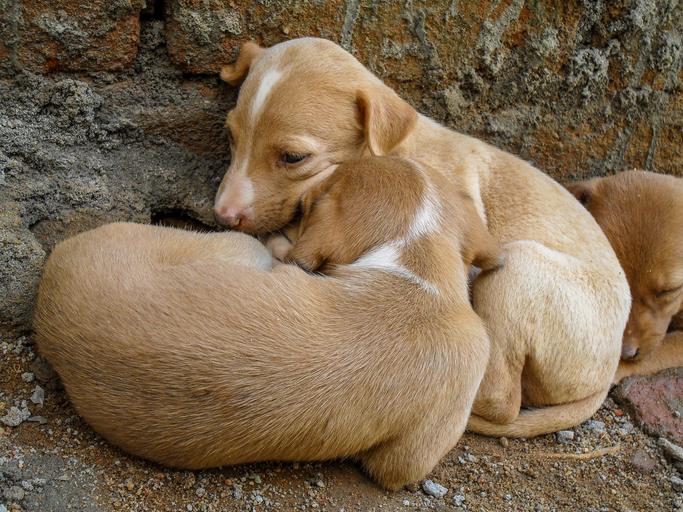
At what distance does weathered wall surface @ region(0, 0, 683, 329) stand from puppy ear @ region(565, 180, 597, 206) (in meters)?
0.31

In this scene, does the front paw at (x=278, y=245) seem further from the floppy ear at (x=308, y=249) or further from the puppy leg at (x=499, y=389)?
the puppy leg at (x=499, y=389)

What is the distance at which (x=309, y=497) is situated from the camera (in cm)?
358

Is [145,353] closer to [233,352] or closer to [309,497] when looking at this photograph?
[233,352]

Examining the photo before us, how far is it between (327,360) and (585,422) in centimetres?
190

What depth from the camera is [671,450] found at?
14.3ft

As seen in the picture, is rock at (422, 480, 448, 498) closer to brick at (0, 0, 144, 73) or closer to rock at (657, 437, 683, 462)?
rock at (657, 437, 683, 462)

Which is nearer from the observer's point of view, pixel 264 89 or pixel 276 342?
pixel 276 342

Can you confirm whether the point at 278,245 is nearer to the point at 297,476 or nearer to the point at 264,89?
the point at 264,89

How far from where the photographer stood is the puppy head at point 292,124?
4.18 m

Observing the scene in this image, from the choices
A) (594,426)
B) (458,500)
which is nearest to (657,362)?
(594,426)

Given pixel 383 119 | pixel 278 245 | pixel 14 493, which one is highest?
pixel 383 119

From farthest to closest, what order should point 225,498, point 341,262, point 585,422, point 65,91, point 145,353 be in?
point 585,422, point 65,91, point 341,262, point 225,498, point 145,353

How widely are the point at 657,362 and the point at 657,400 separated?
1.18ft

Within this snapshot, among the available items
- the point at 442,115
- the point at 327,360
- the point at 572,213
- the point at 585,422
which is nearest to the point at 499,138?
the point at 442,115
